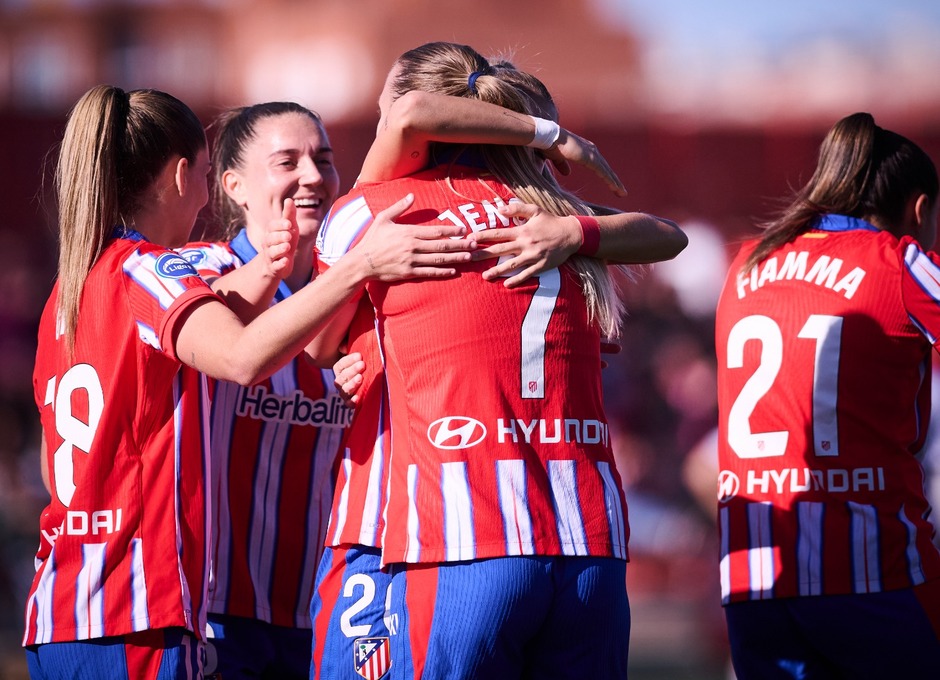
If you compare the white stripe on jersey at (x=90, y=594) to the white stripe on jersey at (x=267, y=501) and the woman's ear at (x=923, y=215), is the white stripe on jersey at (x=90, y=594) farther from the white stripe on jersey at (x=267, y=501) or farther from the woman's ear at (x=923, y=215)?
the woman's ear at (x=923, y=215)

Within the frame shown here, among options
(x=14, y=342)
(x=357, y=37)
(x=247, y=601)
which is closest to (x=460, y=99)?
(x=247, y=601)

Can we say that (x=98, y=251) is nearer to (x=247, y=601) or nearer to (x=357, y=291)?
(x=357, y=291)

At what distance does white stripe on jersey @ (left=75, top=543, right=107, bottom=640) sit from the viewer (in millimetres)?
2609

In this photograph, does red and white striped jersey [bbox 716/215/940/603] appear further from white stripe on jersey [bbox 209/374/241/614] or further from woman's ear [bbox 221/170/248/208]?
woman's ear [bbox 221/170/248/208]

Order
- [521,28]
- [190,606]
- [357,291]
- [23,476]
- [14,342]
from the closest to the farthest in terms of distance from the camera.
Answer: [357,291]
[190,606]
[23,476]
[14,342]
[521,28]

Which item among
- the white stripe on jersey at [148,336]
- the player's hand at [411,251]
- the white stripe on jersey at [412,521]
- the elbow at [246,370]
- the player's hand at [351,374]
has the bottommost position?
the white stripe on jersey at [412,521]

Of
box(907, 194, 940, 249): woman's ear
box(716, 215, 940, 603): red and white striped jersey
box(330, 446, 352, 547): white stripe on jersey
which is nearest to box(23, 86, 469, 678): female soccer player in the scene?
box(330, 446, 352, 547): white stripe on jersey

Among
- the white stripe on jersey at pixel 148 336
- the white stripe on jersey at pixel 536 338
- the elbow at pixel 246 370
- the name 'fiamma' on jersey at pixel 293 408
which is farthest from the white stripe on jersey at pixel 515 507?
the name 'fiamma' on jersey at pixel 293 408

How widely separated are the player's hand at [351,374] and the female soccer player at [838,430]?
138 cm

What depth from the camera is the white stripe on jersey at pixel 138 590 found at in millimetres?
2609

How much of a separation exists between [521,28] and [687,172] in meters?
15.8

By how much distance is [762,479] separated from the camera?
3.47 meters

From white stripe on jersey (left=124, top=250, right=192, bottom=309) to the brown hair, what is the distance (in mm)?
1837

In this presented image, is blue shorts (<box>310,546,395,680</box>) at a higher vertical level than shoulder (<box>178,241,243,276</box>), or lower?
lower
